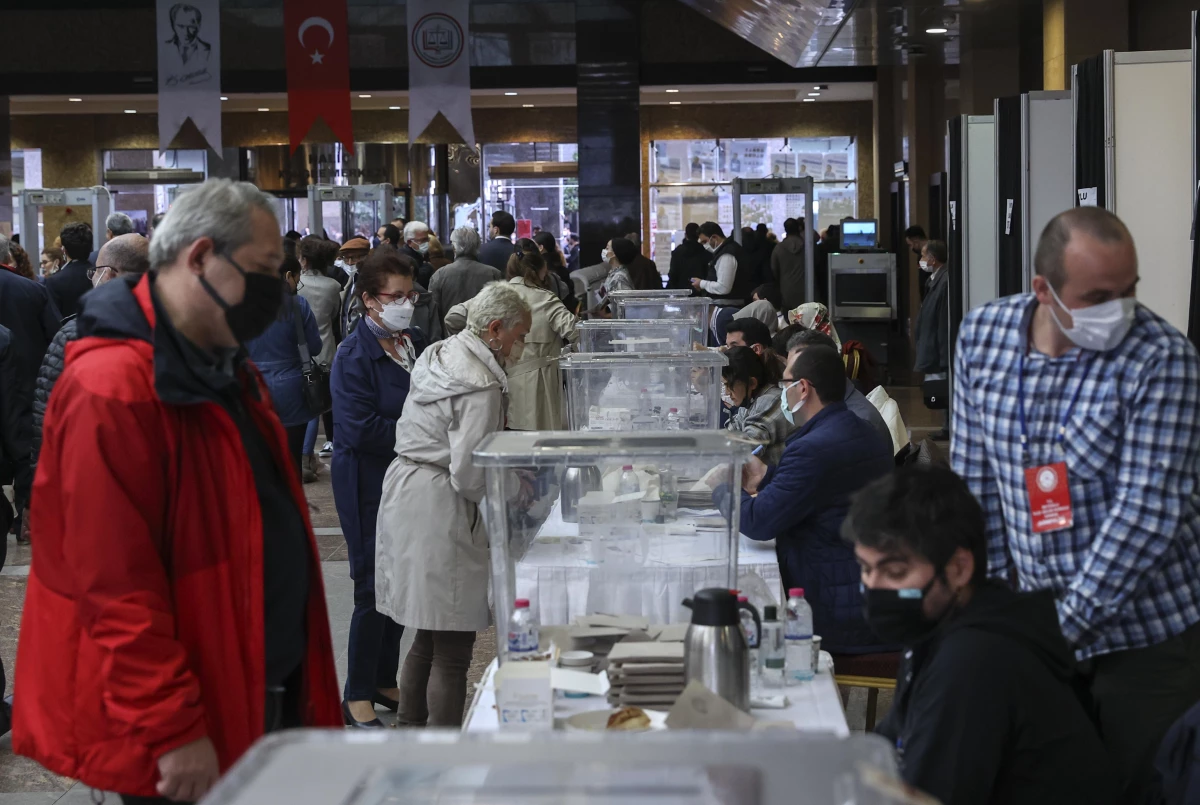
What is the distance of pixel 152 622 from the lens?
2135 millimetres

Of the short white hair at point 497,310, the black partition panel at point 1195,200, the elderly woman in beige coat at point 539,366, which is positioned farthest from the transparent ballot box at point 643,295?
the short white hair at point 497,310

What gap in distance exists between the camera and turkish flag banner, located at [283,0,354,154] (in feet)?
44.1

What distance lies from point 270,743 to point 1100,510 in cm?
195

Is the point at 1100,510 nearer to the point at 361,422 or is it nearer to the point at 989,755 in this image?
the point at 989,755

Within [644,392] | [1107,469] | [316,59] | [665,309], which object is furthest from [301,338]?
[316,59]

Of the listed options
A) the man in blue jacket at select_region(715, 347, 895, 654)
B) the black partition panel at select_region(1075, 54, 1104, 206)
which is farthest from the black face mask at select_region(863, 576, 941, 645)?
the black partition panel at select_region(1075, 54, 1104, 206)

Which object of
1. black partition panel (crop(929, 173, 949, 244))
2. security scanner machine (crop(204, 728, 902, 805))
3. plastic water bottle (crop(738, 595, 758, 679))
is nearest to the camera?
security scanner machine (crop(204, 728, 902, 805))

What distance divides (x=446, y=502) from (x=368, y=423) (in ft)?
1.79

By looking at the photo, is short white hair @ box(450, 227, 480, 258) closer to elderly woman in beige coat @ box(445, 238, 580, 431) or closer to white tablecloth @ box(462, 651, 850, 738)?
elderly woman in beige coat @ box(445, 238, 580, 431)

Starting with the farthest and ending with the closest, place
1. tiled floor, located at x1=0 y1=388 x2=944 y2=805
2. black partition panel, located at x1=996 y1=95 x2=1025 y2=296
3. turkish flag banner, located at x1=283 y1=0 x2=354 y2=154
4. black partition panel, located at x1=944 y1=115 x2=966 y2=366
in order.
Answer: turkish flag banner, located at x1=283 y1=0 x2=354 y2=154 < black partition panel, located at x1=944 y1=115 x2=966 y2=366 < black partition panel, located at x1=996 y1=95 x2=1025 y2=296 < tiled floor, located at x1=0 y1=388 x2=944 y2=805

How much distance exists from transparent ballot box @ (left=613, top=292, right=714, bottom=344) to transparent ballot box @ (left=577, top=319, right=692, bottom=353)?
86cm

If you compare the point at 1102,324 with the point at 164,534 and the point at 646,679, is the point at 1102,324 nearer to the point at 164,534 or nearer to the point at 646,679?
the point at 646,679

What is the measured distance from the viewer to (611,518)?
362cm

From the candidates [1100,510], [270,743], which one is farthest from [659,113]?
[270,743]
